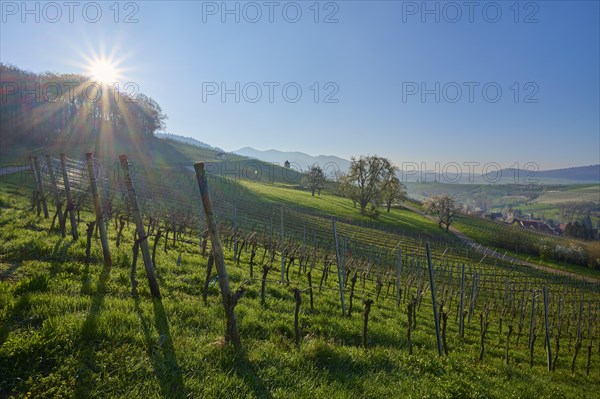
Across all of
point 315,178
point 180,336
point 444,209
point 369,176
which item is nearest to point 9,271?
point 180,336

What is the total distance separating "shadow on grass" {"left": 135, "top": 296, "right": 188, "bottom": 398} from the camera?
389 centimetres

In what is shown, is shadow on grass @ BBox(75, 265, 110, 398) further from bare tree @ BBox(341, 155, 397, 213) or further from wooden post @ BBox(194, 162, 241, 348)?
bare tree @ BBox(341, 155, 397, 213)

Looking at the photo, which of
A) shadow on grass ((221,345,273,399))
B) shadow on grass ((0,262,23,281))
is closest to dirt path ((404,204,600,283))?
shadow on grass ((221,345,273,399))

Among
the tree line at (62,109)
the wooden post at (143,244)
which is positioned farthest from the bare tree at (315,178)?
the wooden post at (143,244)

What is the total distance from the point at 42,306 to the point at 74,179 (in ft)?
55.6

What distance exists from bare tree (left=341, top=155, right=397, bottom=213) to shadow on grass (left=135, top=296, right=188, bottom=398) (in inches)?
2479

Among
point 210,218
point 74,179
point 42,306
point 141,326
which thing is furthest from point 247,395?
point 74,179

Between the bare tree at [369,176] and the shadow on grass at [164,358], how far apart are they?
63.0 metres

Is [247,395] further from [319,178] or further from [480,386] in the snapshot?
[319,178]

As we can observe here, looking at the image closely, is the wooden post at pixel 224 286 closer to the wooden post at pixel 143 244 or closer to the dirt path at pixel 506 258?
the wooden post at pixel 143 244

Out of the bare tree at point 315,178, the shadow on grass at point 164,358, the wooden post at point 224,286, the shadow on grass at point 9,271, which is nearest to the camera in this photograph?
the shadow on grass at point 164,358

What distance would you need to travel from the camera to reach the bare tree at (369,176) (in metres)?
67.1

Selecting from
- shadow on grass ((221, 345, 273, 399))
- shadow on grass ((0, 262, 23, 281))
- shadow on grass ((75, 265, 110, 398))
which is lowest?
shadow on grass ((221, 345, 273, 399))

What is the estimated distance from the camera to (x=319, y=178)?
84.2m
